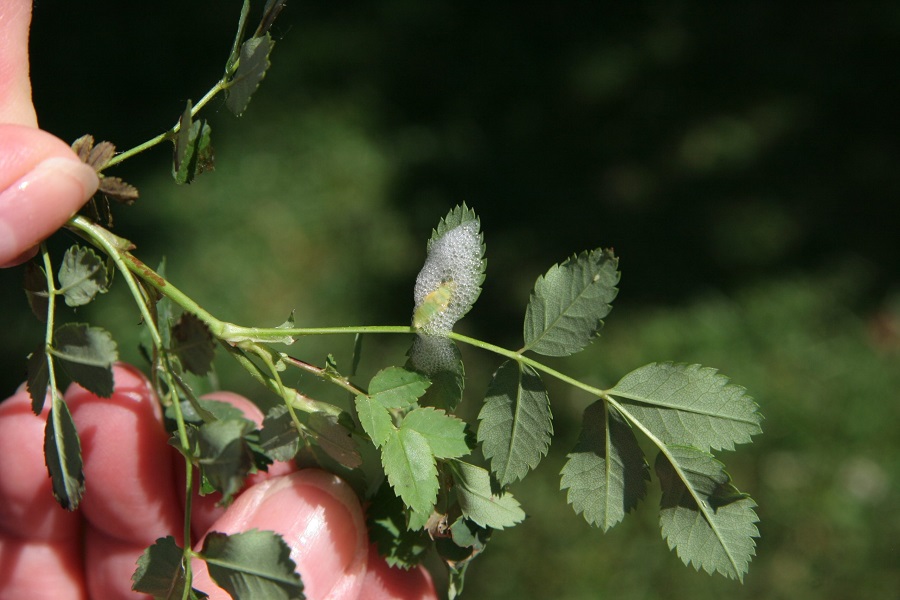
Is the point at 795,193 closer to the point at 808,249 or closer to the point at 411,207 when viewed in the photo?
the point at 808,249

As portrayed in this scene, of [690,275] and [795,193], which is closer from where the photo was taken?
[690,275]

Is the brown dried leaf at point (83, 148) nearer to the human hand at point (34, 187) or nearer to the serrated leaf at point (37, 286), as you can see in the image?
the human hand at point (34, 187)

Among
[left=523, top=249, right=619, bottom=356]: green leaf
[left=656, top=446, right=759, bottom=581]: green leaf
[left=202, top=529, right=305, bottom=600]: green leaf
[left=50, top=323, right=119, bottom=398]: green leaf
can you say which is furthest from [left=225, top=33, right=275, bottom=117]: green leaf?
[left=656, top=446, right=759, bottom=581]: green leaf

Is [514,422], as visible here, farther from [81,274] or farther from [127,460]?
[127,460]

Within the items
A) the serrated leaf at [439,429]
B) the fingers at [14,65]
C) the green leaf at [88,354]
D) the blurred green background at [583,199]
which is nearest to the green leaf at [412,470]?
the serrated leaf at [439,429]

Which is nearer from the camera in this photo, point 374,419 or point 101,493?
point 374,419

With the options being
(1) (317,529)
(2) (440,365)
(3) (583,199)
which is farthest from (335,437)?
(3) (583,199)

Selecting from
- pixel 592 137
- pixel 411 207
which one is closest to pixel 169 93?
pixel 411 207
